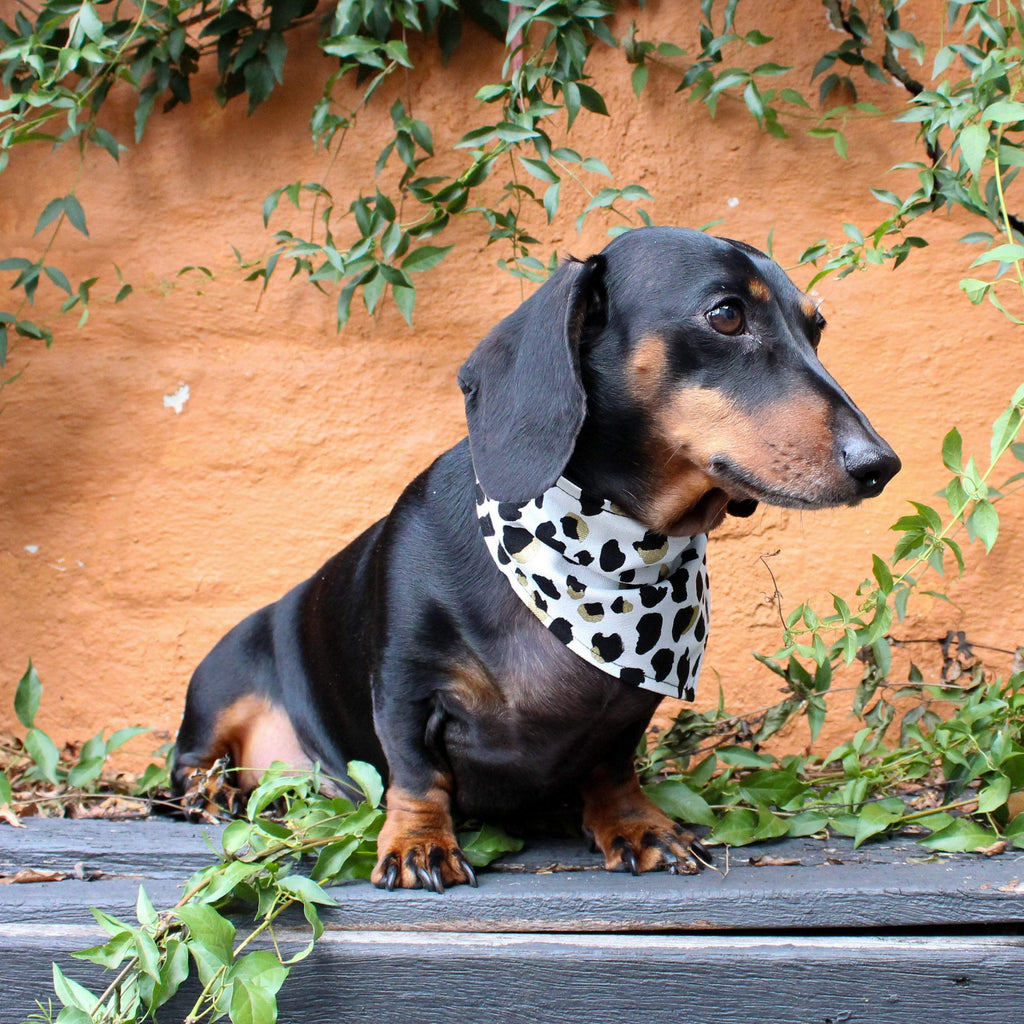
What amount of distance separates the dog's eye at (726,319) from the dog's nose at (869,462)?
293mm

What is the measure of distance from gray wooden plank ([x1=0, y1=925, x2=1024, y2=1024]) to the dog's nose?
0.73 meters

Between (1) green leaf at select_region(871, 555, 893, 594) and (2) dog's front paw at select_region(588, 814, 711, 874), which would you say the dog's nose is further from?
(2) dog's front paw at select_region(588, 814, 711, 874)

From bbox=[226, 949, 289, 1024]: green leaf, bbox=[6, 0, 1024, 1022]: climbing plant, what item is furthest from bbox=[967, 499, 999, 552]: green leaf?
bbox=[226, 949, 289, 1024]: green leaf

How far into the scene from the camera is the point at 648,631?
6.61ft

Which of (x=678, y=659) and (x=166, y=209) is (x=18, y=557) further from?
(x=678, y=659)

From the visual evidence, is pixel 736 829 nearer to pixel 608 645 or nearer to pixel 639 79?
pixel 608 645

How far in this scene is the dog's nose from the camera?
1.66 meters

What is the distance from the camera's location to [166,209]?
332 centimetres

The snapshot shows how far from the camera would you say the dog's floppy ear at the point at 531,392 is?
1.78 metres

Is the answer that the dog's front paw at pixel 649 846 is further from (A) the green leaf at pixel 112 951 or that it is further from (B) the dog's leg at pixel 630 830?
(A) the green leaf at pixel 112 951

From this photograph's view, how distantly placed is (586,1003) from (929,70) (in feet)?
8.27

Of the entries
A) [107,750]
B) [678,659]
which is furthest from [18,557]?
[678,659]

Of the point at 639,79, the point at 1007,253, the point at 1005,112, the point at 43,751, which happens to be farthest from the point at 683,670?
the point at 639,79

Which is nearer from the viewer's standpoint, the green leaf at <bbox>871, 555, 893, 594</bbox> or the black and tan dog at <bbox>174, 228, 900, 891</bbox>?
the black and tan dog at <bbox>174, 228, 900, 891</bbox>
